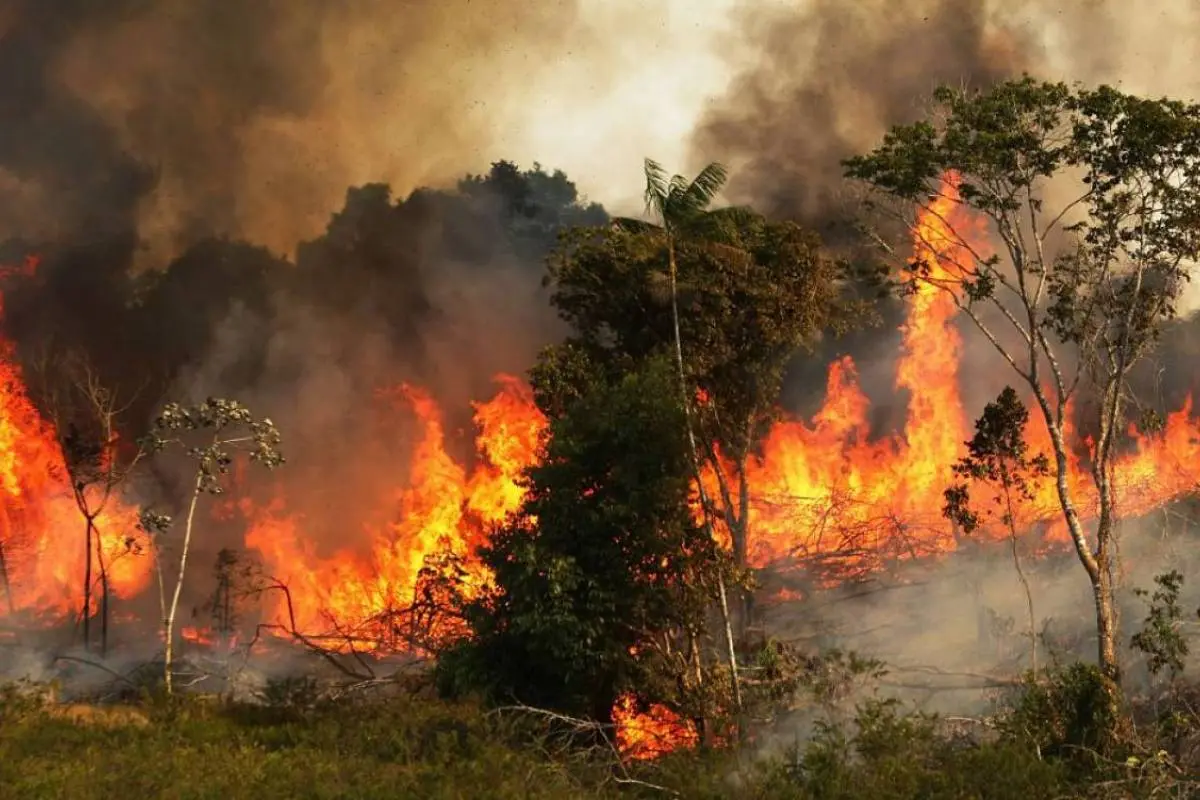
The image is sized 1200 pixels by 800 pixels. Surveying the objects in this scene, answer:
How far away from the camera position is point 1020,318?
34.5 m

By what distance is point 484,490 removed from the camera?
3412cm

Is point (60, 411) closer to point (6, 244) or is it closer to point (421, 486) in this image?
point (6, 244)

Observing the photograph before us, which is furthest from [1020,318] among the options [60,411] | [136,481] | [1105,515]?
[60,411]

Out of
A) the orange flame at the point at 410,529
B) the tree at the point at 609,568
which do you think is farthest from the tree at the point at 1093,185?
the orange flame at the point at 410,529

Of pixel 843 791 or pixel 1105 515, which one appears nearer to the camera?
pixel 843 791

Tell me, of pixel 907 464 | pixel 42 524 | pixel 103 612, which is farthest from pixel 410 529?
pixel 907 464

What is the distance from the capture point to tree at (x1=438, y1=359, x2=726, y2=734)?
16859 mm

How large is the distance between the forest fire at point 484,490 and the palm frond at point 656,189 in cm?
1629

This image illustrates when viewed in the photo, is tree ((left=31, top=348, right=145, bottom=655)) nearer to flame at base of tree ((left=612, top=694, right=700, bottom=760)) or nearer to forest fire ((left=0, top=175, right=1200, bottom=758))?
forest fire ((left=0, top=175, right=1200, bottom=758))

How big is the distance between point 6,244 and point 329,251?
11.8 meters

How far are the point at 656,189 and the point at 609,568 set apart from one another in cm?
705

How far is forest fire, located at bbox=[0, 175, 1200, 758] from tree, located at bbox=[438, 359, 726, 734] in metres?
14.0

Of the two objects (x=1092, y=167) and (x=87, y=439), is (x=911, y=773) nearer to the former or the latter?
(x=1092, y=167)

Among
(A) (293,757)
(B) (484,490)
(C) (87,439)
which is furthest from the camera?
(B) (484,490)
